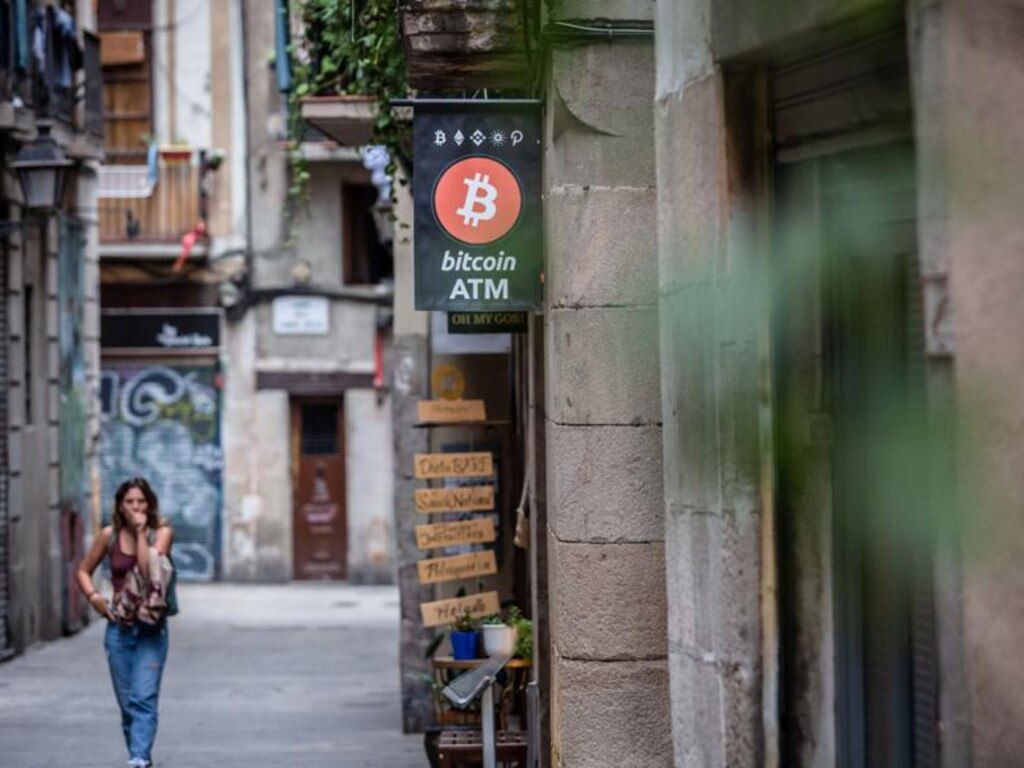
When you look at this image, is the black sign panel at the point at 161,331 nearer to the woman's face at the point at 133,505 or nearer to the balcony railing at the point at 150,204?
the balcony railing at the point at 150,204

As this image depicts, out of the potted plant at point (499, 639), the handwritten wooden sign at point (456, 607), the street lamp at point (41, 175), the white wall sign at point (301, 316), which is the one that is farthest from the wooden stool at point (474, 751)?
the white wall sign at point (301, 316)

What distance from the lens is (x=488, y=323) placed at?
40.0ft

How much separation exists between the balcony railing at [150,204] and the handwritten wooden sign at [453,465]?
15.1m

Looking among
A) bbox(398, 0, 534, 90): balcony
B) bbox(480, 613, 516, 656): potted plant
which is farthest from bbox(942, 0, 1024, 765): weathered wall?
bbox(480, 613, 516, 656): potted plant

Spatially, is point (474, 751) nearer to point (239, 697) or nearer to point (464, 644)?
point (464, 644)

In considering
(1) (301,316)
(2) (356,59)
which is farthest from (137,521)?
(1) (301,316)

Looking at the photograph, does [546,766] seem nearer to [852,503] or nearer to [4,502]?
[852,503]

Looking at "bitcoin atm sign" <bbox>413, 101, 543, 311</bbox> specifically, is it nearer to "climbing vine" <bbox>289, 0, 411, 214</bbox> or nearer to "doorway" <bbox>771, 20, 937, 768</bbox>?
"climbing vine" <bbox>289, 0, 411, 214</bbox>

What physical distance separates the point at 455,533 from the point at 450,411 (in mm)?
869

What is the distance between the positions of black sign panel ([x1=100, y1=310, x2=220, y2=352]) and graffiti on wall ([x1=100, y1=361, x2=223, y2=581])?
0.92 ft

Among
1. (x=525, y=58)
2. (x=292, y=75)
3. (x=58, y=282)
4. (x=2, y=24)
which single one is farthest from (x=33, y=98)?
(x=525, y=58)

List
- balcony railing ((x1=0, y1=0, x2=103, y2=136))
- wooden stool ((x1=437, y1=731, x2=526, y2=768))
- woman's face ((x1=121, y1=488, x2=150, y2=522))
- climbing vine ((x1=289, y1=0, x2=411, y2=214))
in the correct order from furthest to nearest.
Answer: balcony railing ((x1=0, y1=0, x2=103, y2=136)) < climbing vine ((x1=289, y1=0, x2=411, y2=214)) < woman's face ((x1=121, y1=488, x2=150, y2=522)) < wooden stool ((x1=437, y1=731, x2=526, y2=768))

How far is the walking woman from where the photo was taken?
11.0 m

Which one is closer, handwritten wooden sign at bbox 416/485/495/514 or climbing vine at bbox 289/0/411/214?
climbing vine at bbox 289/0/411/214
